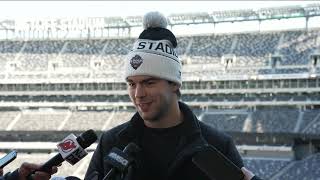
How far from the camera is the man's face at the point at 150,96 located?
→ 252cm

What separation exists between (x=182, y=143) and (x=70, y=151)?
51 centimetres

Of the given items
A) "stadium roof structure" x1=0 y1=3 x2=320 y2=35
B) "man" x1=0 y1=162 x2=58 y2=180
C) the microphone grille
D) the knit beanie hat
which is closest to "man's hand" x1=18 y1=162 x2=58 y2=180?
"man" x1=0 y1=162 x2=58 y2=180

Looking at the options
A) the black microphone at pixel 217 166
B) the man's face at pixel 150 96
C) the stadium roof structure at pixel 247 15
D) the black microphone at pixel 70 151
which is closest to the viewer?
the black microphone at pixel 217 166

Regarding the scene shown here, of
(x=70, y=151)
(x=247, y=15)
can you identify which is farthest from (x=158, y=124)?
(x=247, y=15)

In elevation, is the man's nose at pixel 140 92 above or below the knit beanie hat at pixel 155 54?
below

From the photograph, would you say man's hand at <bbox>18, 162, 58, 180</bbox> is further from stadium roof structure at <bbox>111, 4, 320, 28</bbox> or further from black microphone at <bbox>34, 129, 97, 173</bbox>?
stadium roof structure at <bbox>111, 4, 320, 28</bbox>

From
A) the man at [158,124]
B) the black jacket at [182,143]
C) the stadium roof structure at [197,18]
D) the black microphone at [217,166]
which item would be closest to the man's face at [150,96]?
the man at [158,124]

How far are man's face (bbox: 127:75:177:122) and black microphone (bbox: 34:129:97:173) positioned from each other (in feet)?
0.95

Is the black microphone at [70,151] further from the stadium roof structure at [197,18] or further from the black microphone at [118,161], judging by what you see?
the stadium roof structure at [197,18]

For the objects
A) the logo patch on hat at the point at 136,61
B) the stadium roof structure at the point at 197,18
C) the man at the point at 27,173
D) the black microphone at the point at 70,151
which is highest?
the stadium roof structure at the point at 197,18

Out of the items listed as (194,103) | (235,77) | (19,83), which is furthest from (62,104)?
(235,77)

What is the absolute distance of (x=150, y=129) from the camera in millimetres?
2672

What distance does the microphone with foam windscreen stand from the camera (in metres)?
2.42

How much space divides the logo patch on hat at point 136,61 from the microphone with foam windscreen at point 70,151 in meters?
0.40
